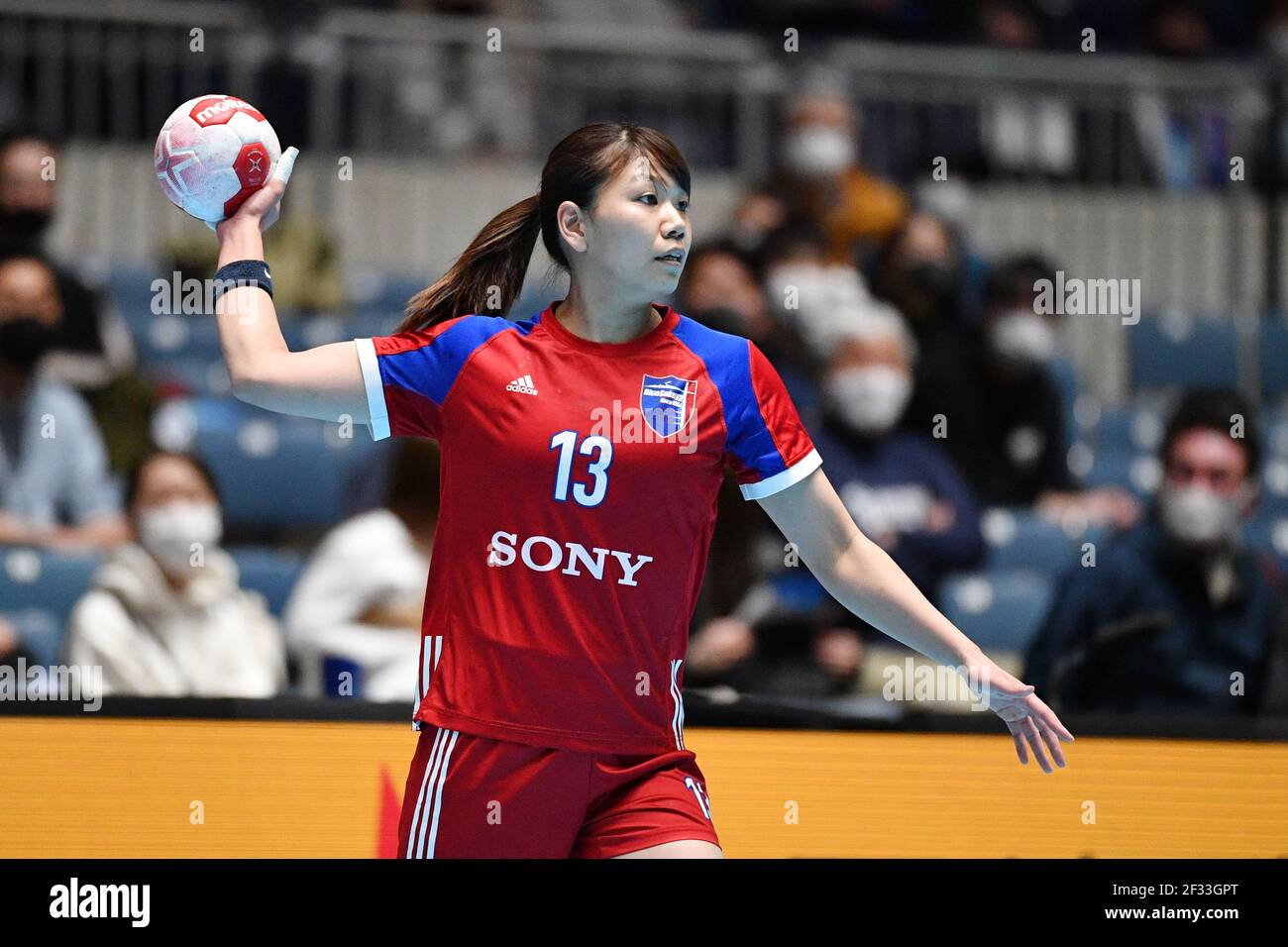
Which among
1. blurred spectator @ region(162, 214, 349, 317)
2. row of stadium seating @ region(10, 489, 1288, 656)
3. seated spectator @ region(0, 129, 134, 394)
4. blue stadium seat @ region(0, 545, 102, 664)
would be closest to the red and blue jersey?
row of stadium seating @ region(10, 489, 1288, 656)

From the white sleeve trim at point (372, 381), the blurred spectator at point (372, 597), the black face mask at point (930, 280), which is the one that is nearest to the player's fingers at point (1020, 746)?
the white sleeve trim at point (372, 381)

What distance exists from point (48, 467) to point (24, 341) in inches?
22.9

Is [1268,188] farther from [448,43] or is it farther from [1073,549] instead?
[448,43]

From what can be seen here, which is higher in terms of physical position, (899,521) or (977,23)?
(977,23)

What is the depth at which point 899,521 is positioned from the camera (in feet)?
23.6

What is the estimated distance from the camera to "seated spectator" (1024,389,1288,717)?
564 cm

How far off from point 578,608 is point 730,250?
185 inches

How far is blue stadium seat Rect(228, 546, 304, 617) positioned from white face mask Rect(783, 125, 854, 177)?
3.24 meters

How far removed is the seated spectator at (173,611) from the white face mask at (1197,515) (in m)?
2.93

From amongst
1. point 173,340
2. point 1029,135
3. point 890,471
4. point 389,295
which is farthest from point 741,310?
point 1029,135

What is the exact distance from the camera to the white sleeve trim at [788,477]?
11.5 ft

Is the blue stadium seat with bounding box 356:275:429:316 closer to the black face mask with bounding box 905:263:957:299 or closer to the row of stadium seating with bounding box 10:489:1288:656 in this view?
the row of stadium seating with bounding box 10:489:1288:656
